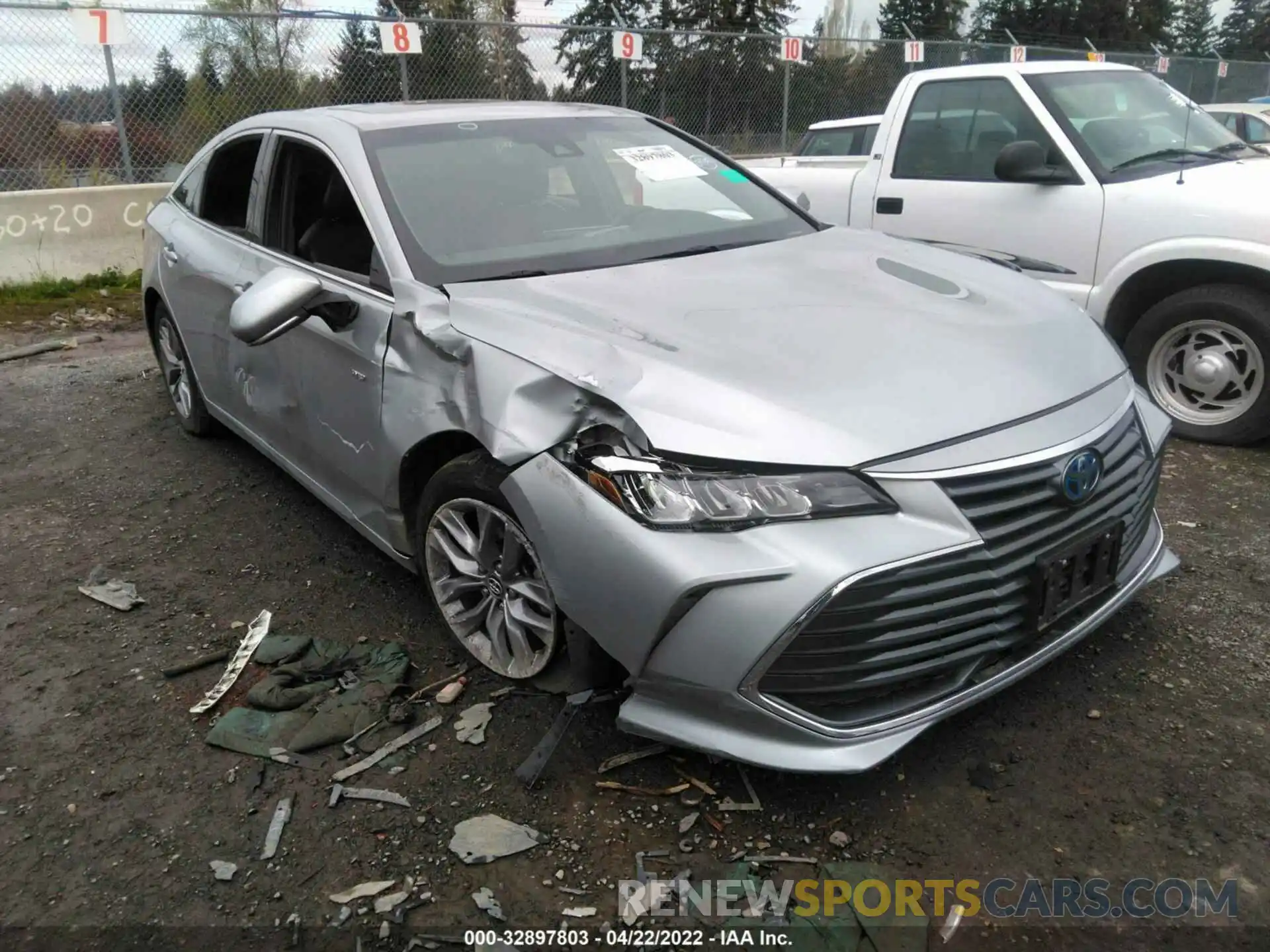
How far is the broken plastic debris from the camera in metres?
3.54

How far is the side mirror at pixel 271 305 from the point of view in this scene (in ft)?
9.41

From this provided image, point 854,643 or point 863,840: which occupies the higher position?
point 854,643

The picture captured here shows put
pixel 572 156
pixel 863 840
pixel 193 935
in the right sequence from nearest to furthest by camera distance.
A: 1. pixel 193 935
2. pixel 863 840
3. pixel 572 156

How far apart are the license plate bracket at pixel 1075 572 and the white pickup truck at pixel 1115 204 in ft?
5.90

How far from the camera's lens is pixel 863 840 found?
7.67 ft

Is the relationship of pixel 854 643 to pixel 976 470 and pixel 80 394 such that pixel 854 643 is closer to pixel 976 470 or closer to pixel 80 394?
pixel 976 470

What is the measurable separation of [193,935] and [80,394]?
15.9 ft

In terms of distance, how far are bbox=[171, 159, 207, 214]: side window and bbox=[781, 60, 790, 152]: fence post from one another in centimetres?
1024

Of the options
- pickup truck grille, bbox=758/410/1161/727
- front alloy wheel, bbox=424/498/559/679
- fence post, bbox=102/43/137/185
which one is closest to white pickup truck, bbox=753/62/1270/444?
pickup truck grille, bbox=758/410/1161/727

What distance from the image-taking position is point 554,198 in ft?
11.3

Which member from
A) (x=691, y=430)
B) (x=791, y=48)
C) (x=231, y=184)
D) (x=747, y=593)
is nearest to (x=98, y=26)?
(x=231, y=184)

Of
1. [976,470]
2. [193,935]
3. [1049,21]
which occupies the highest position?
[1049,21]

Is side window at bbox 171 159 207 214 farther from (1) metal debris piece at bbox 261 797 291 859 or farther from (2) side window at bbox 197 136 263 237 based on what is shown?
(1) metal debris piece at bbox 261 797 291 859

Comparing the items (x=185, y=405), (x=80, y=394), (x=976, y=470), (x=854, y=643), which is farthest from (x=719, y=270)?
(x=80, y=394)
